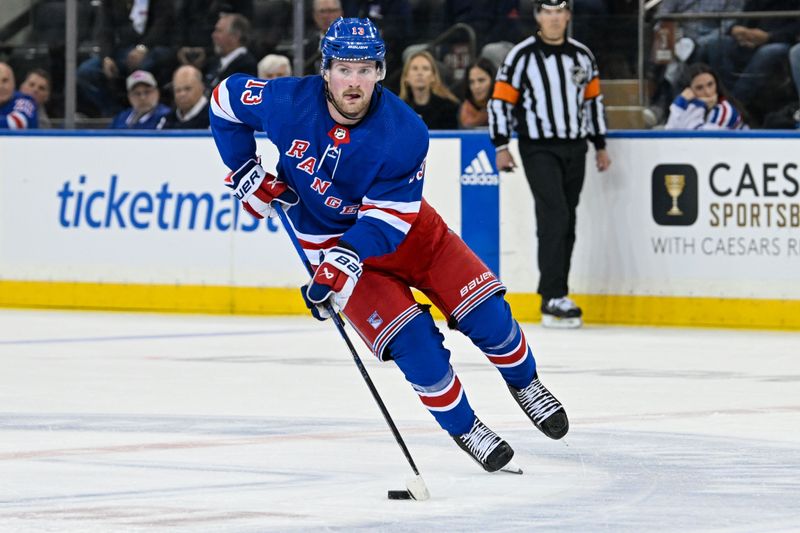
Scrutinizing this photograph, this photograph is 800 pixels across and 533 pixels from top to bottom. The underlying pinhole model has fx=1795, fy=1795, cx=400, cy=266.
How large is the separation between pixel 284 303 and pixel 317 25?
1.90m

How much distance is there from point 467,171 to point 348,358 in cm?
222

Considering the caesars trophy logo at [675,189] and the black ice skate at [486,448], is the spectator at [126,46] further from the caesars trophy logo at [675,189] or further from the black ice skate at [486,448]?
the black ice skate at [486,448]

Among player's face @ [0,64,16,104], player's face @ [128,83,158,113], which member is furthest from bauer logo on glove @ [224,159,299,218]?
player's face @ [0,64,16,104]

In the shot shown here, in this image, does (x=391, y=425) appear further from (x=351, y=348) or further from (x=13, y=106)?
(x=13, y=106)

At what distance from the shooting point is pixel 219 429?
5.96 meters

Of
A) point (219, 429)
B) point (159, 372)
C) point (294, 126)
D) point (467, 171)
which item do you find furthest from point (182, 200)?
point (294, 126)

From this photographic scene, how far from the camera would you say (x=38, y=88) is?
12.1m

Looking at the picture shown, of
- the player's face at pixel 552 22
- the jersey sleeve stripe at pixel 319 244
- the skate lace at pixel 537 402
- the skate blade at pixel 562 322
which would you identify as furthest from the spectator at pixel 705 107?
the jersey sleeve stripe at pixel 319 244

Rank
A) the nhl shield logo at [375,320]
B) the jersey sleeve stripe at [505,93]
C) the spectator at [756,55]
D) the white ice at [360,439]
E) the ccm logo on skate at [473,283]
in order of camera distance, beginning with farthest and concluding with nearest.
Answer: the spectator at [756,55] → the jersey sleeve stripe at [505,93] → the ccm logo on skate at [473,283] → the nhl shield logo at [375,320] → the white ice at [360,439]

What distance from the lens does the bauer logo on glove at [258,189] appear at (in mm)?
5254

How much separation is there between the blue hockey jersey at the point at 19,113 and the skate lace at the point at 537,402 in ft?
22.4

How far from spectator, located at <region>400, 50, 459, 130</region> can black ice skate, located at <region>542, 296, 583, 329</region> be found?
5.09 ft

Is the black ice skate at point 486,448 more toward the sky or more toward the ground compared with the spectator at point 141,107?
more toward the ground

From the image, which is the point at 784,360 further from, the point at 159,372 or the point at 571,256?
the point at 159,372
